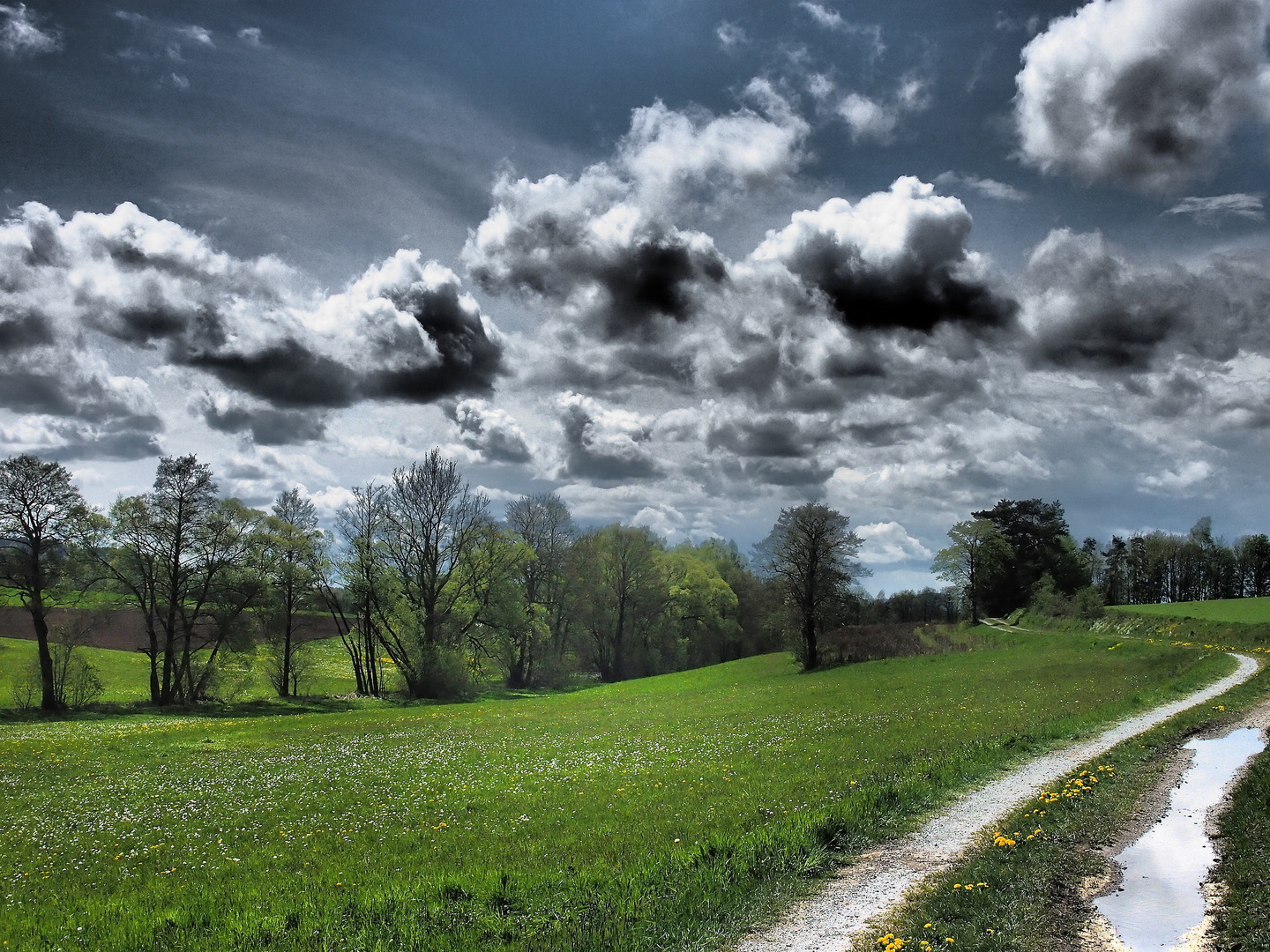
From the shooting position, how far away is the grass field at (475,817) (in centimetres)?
906

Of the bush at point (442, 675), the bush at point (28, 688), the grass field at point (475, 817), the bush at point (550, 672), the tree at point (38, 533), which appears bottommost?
the bush at point (550, 672)

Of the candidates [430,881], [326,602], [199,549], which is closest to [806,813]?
[430,881]

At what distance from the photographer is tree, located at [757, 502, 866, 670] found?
192 feet

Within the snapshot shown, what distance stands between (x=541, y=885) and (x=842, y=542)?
52241mm

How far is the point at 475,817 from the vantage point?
14906 mm

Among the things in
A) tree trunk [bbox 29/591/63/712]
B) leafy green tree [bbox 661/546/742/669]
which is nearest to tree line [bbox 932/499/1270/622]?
leafy green tree [bbox 661/546/742/669]

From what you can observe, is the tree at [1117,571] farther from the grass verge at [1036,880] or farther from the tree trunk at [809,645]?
the grass verge at [1036,880]

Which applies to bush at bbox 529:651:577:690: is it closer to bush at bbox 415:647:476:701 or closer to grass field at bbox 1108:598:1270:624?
bush at bbox 415:647:476:701

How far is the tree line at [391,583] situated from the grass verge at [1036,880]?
46.7 metres

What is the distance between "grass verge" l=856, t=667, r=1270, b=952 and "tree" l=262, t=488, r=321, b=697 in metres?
51.0

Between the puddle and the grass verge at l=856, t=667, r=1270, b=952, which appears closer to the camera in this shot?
the grass verge at l=856, t=667, r=1270, b=952

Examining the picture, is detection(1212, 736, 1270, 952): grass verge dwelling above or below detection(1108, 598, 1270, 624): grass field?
above

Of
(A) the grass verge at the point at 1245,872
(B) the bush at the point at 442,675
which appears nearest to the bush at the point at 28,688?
(B) the bush at the point at 442,675

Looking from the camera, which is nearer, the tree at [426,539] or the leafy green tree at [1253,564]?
the tree at [426,539]
